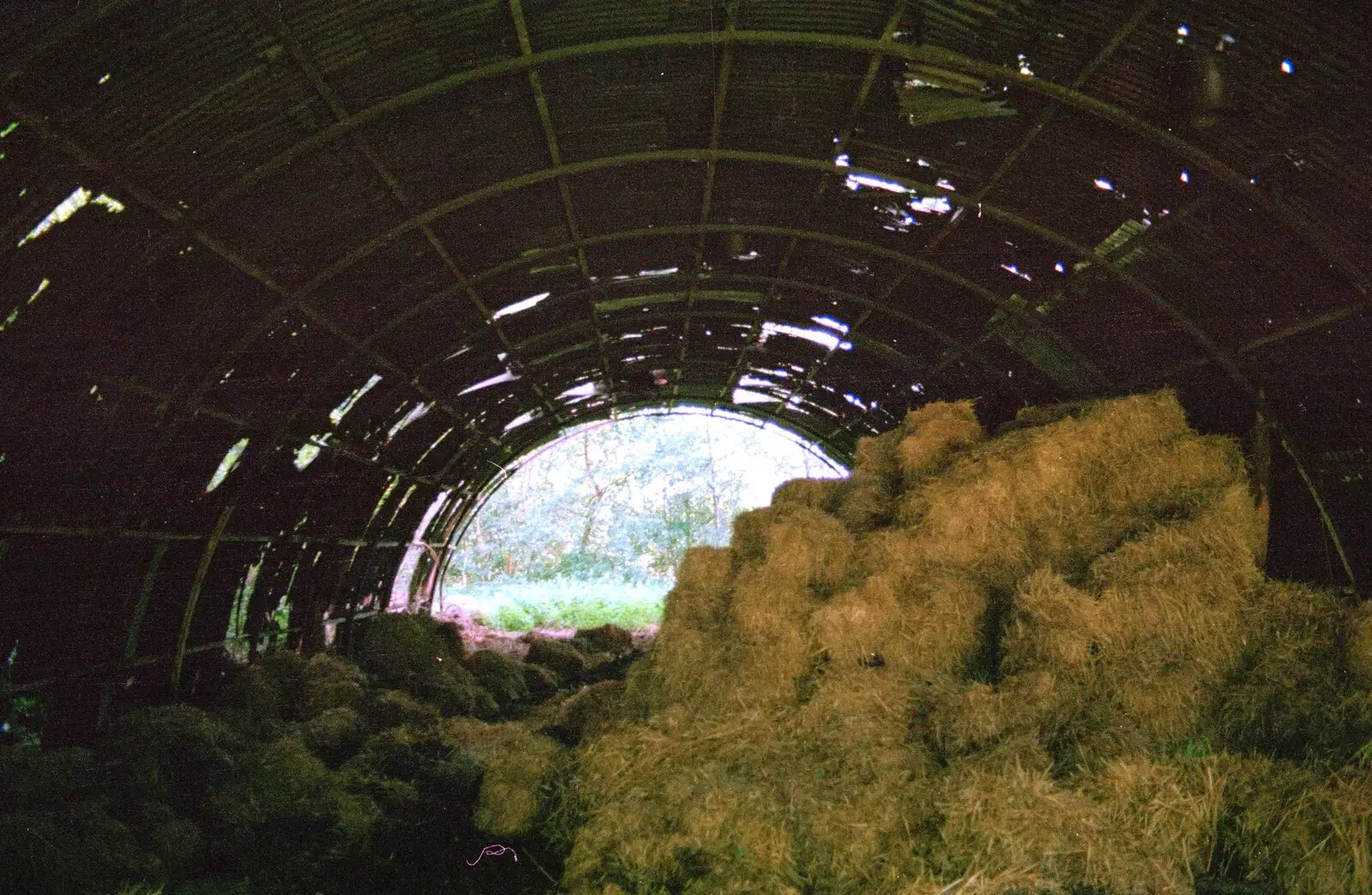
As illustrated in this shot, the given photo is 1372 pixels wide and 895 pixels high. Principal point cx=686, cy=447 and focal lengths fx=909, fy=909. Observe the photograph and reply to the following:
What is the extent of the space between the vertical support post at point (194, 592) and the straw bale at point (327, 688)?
1.25 metres

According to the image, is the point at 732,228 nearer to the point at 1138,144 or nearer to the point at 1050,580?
the point at 1138,144

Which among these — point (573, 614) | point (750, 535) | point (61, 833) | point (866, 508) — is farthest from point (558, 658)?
point (573, 614)

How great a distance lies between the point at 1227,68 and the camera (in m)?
4.88

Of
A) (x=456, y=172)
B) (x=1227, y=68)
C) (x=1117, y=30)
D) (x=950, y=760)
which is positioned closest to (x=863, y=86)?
(x=1117, y=30)

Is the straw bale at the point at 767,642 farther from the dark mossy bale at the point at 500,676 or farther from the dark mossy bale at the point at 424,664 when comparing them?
the dark mossy bale at the point at 500,676

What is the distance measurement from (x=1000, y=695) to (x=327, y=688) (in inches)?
283

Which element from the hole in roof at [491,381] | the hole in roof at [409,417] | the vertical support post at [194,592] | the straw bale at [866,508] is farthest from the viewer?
the hole in roof at [491,381]

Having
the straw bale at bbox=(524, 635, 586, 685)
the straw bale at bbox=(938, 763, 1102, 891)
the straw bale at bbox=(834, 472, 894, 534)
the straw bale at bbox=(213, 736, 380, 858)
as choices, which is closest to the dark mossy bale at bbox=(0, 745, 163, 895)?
the straw bale at bbox=(213, 736, 380, 858)

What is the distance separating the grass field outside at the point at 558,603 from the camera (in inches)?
1052

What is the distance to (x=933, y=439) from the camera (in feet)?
25.2

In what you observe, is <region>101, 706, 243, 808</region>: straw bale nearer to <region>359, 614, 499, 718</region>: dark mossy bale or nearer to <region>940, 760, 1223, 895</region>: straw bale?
<region>359, 614, 499, 718</region>: dark mossy bale

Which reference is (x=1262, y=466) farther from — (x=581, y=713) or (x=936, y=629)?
(x=581, y=713)

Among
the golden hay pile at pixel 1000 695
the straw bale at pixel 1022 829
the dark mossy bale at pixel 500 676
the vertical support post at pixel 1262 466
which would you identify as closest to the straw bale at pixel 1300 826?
the golden hay pile at pixel 1000 695

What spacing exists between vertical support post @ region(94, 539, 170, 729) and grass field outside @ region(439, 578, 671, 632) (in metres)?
15.4
